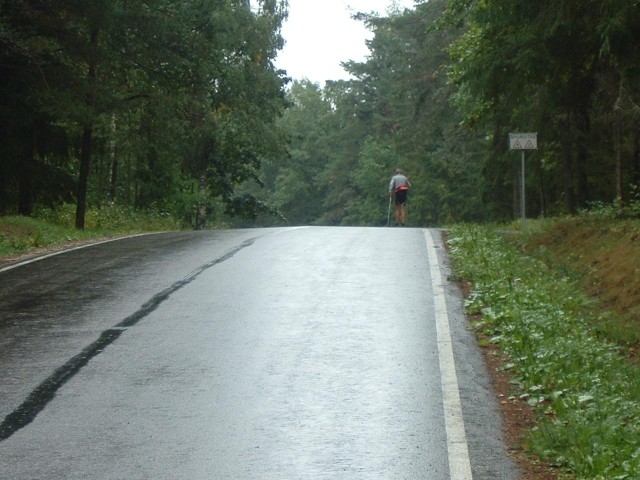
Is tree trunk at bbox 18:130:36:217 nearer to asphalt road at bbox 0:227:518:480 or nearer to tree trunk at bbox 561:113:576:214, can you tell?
asphalt road at bbox 0:227:518:480

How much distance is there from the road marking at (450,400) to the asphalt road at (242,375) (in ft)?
0.07

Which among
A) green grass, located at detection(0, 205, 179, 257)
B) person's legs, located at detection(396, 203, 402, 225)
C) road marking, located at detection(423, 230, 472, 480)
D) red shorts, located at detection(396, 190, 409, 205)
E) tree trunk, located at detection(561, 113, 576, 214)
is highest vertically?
tree trunk, located at detection(561, 113, 576, 214)

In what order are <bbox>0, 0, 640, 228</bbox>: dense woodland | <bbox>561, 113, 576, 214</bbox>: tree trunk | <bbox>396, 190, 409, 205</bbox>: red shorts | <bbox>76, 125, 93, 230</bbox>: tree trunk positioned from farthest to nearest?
<bbox>396, 190, 409, 205</bbox>: red shorts, <bbox>561, 113, 576, 214</bbox>: tree trunk, <bbox>76, 125, 93, 230</bbox>: tree trunk, <bbox>0, 0, 640, 228</bbox>: dense woodland

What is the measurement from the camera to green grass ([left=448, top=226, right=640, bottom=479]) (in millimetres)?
7410

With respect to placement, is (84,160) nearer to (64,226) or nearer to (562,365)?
(64,226)

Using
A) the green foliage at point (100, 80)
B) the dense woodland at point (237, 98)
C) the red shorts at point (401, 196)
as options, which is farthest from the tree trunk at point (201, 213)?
the red shorts at point (401, 196)

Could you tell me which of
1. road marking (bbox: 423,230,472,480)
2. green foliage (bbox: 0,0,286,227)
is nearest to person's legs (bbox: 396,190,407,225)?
green foliage (bbox: 0,0,286,227)

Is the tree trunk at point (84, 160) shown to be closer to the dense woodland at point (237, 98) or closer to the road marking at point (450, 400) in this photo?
the dense woodland at point (237, 98)

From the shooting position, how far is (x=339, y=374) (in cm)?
964

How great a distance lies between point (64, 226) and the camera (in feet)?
96.3

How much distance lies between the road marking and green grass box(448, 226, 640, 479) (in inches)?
18.4

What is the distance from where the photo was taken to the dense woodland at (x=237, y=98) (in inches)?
770

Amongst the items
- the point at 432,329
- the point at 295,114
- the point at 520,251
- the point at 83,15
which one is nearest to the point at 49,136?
the point at 83,15

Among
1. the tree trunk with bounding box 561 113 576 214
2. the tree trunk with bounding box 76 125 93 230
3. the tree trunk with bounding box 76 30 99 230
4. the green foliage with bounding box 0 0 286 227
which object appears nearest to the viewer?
the green foliage with bounding box 0 0 286 227
